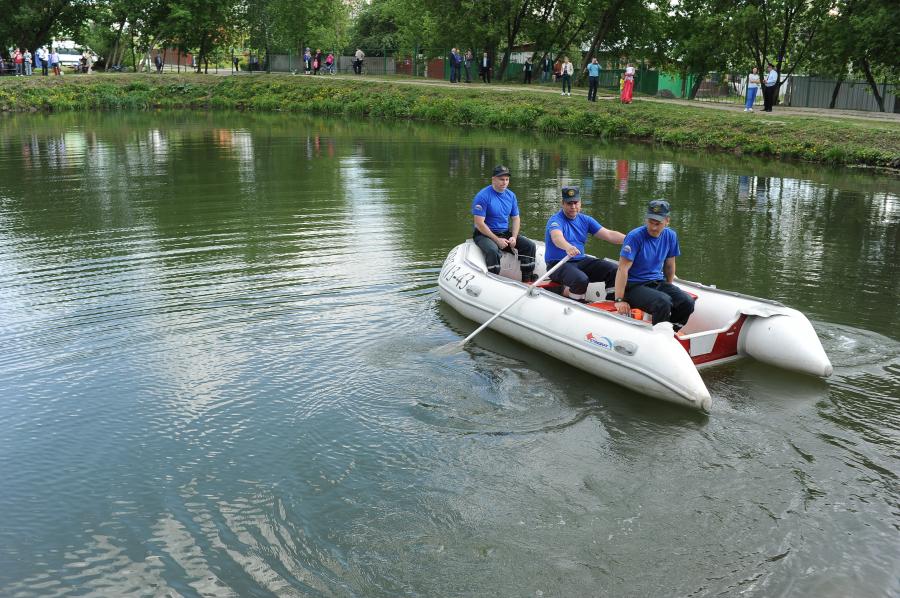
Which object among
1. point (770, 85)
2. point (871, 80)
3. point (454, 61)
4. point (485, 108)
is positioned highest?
Answer: point (454, 61)

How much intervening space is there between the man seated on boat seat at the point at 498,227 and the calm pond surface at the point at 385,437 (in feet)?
3.35

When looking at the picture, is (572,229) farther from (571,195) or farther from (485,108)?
(485,108)

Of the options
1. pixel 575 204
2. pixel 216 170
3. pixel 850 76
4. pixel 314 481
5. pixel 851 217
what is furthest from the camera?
pixel 850 76

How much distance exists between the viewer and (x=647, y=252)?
8836 millimetres

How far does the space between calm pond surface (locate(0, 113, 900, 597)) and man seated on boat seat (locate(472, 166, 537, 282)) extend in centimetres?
102

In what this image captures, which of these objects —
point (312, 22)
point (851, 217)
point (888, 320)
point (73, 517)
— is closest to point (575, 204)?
point (888, 320)

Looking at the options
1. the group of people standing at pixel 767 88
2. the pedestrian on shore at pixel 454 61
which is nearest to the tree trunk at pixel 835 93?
the group of people standing at pixel 767 88

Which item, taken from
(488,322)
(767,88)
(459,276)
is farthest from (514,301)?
(767,88)

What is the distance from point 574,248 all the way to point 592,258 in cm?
41

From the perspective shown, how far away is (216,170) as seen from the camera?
74.3 ft

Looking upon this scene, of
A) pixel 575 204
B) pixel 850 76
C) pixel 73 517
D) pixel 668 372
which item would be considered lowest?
pixel 73 517

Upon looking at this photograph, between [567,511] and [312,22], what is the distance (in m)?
55.6

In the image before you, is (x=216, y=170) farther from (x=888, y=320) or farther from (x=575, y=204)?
(x=888, y=320)

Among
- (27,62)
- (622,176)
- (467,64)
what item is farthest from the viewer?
(27,62)
